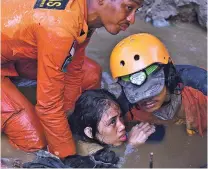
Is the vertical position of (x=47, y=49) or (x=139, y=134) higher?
(x=47, y=49)

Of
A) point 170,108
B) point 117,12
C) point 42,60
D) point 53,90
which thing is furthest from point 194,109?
point 42,60

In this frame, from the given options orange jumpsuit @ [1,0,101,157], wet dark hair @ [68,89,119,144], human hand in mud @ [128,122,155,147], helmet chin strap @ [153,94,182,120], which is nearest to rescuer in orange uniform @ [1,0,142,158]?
orange jumpsuit @ [1,0,101,157]

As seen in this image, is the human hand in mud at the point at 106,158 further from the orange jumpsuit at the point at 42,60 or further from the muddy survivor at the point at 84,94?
the orange jumpsuit at the point at 42,60

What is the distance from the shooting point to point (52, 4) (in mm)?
3811

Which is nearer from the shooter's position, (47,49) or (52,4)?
(47,49)

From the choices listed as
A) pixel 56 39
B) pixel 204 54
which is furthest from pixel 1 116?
pixel 204 54

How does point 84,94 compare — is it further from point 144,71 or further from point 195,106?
point 195,106

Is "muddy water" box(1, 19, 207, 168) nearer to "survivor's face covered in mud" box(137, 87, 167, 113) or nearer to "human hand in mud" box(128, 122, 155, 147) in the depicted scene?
"human hand in mud" box(128, 122, 155, 147)

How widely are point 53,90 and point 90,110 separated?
0.43 metres

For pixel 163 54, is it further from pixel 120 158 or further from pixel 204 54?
pixel 204 54

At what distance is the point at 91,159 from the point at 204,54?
2.25 metres

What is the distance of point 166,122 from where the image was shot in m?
4.57

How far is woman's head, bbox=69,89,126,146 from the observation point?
13.4 feet

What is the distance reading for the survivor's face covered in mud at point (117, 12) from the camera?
3.72 m
